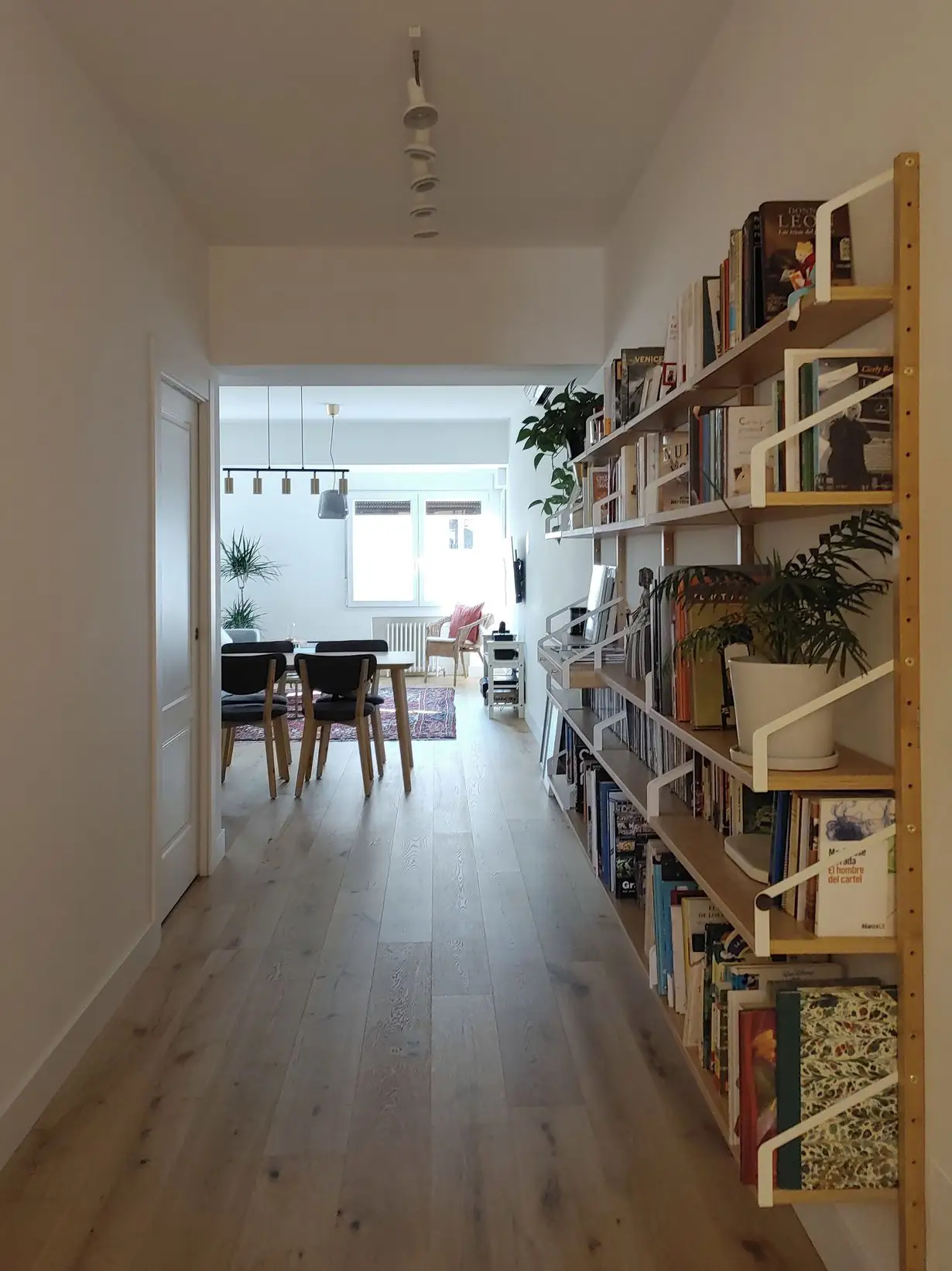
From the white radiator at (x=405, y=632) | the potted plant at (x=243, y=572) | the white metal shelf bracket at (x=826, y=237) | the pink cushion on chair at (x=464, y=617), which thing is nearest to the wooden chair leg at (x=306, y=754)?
the white metal shelf bracket at (x=826, y=237)

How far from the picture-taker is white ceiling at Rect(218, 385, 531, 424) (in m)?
7.80

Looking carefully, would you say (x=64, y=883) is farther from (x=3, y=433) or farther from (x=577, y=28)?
(x=577, y=28)

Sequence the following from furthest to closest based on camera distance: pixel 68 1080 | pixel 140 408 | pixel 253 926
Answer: pixel 253 926
pixel 140 408
pixel 68 1080

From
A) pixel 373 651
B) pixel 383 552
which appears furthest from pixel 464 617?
pixel 373 651

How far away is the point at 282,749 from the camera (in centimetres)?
564

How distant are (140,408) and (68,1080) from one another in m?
2.05

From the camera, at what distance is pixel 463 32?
2.40 meters

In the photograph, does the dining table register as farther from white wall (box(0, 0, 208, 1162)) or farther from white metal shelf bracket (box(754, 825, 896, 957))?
white metal shelf bracket (box(754, 825, 896, 957))

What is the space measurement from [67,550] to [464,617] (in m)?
8.00

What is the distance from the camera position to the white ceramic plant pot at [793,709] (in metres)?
1.52

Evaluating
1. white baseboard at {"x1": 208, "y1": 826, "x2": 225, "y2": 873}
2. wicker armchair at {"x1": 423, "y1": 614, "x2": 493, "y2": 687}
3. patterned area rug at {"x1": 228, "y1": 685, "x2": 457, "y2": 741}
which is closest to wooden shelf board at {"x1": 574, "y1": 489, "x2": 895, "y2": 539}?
white baseboard at {"x1": 208, "y1": 826, "x2": 225, "y2": 873}

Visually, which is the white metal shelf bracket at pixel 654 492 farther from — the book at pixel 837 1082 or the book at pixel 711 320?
the book at pixel 837 1082

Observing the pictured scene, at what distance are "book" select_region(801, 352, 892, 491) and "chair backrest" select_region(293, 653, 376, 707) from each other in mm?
4077

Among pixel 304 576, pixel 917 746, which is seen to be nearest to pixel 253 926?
pixel 917 746
